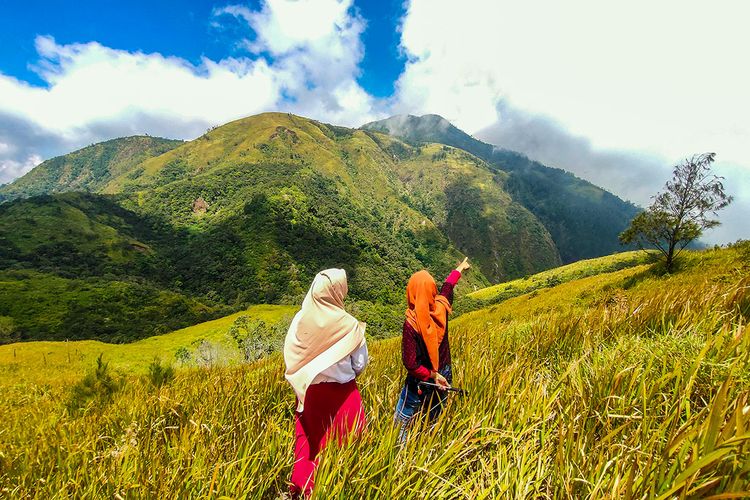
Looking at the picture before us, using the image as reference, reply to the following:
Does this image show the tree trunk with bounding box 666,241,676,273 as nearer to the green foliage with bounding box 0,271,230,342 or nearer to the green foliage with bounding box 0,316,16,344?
the green foliage with bounding box 0,271,230,342

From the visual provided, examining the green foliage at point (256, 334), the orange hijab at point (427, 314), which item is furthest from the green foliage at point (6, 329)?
the orange hijab at point (427, 314)

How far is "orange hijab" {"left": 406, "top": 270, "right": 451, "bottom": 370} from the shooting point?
369cm

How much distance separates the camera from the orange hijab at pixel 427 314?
12.1 ft

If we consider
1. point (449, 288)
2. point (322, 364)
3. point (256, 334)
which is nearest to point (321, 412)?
point (322, 364)

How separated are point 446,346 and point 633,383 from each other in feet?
6.19

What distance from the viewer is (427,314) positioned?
149 inches

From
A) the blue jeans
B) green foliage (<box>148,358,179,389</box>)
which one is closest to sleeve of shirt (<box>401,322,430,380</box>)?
the blue jeans

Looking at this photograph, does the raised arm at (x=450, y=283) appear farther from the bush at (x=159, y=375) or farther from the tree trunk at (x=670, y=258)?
the tree trunk at (x=670, y=258)

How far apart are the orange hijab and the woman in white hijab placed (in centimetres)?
74

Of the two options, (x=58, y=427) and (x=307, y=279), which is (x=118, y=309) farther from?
(x=58, y=427)

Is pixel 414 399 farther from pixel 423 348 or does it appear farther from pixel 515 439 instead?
pixel 515 439

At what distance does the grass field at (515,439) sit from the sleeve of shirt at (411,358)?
1.30ft

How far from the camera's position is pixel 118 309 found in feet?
359

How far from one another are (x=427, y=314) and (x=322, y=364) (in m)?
1.26
